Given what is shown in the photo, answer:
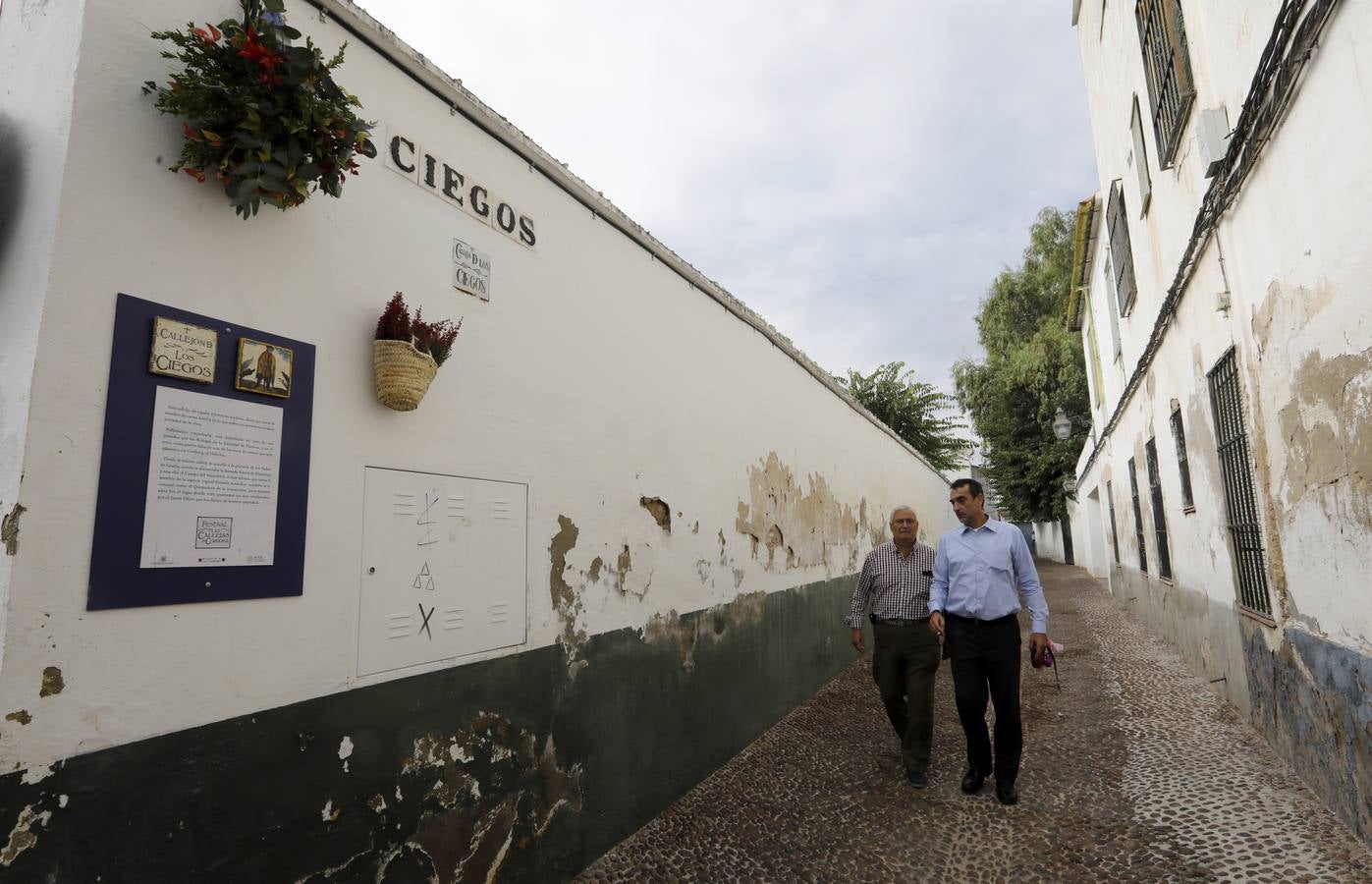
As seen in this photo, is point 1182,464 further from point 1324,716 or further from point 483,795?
point 483,795

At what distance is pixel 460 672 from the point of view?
108 inches

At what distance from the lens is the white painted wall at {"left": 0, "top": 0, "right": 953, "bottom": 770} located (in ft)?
5.65

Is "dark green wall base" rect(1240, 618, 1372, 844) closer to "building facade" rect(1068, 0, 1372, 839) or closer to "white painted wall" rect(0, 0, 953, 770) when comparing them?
"building facade" rect(1068, 0, 1372, 839)

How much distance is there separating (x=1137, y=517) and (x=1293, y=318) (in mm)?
7645

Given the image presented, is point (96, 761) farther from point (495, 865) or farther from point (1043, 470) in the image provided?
point (1043, 470)

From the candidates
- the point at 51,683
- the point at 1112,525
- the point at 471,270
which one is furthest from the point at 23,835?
the point at 1112,525

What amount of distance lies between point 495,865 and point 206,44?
2.89m

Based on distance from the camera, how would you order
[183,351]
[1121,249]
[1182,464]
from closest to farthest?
1. [183,351]
2. [1182,464]
3. [1121,249]

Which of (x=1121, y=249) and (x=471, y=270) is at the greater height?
(x=1121, y=249)

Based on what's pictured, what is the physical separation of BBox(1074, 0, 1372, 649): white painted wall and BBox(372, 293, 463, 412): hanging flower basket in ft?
11.5

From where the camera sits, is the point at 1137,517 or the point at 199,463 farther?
the point at 1137,517

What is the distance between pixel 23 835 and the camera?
158 cm

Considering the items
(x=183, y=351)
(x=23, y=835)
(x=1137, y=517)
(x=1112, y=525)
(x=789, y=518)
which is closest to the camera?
(x=23, y=835)

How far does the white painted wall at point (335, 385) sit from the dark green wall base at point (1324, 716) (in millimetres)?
3128
